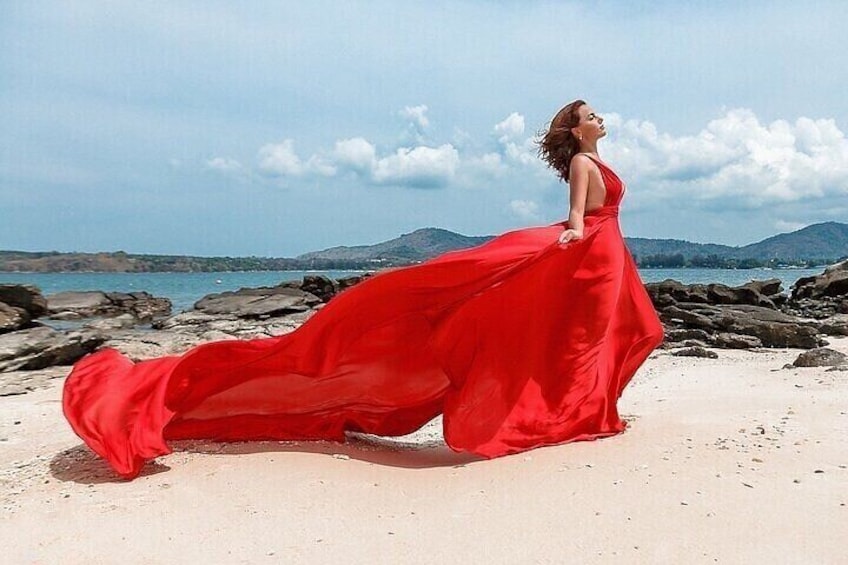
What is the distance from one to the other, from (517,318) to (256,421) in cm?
220

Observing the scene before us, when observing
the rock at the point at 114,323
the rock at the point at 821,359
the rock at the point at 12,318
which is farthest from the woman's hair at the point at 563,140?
the rock at the point at 114,323

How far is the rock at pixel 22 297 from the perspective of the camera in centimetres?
2286

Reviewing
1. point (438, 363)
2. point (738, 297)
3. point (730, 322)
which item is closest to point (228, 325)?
point (730, 322)

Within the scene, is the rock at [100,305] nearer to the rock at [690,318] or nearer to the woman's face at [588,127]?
the rock at [690,318]

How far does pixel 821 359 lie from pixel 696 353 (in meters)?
3.13

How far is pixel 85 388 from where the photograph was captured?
6.07 metres

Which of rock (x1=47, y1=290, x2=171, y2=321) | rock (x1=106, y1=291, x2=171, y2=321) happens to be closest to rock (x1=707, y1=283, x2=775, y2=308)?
rock (x1=47, y1=290, x2=171, y2=321)

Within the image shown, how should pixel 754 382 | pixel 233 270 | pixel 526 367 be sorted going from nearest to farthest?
pixel 526 367
pixel 754 382
pixel 233 270

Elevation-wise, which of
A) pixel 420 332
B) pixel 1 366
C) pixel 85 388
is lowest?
pixel 1 366

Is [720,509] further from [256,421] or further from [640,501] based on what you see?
[256,421]

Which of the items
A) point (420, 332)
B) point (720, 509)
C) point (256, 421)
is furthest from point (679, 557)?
point (256, 421)

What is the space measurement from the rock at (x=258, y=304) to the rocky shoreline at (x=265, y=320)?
4 cm

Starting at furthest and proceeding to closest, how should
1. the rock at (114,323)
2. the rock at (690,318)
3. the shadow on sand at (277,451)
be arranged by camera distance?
the rock at (114,323) → the rock at (690,318) → the shadow on sand at (277,451)

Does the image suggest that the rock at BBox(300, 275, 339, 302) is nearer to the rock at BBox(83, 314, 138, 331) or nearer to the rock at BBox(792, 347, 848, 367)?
the rock at BBox(83, 314, 138, 331)
